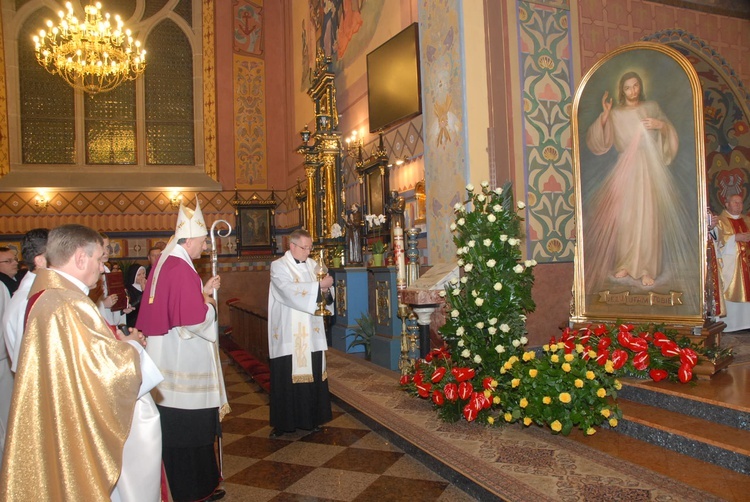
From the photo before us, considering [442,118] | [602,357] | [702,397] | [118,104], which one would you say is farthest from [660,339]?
[118,104]

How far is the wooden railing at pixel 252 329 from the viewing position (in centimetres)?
685

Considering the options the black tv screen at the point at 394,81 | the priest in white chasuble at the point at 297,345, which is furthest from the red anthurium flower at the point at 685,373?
the black tv screen at the point at 394,81

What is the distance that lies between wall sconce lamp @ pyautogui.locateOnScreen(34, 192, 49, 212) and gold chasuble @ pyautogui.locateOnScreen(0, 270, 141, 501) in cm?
1272

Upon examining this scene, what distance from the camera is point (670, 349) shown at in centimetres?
414

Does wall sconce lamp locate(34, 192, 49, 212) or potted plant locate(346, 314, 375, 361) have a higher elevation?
wall sconce lamp locate(34, 192, 49, 212)

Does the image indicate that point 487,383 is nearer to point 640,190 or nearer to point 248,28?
point 640,190

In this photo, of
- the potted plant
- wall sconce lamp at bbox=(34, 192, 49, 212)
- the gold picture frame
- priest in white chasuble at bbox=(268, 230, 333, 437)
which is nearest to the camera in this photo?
the gold picture frame

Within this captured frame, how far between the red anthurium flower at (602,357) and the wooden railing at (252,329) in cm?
362

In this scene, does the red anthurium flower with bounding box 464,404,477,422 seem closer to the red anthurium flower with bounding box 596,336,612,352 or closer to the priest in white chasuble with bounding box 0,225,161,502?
the red anthurium flower with bounding box 596,336,612,352

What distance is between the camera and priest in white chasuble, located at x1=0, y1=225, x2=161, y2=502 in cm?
208

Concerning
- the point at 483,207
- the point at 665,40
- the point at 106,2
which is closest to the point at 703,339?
the point at 483,207

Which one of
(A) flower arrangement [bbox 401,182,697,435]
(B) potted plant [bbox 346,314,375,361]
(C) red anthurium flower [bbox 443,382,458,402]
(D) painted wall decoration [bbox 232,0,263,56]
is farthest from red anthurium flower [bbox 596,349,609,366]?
(D) painted wall decoration [bbox 232,0,263,56]

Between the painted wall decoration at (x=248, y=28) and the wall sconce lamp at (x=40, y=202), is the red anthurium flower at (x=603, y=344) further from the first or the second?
the wall sconce lamp at (x=40, y=202)

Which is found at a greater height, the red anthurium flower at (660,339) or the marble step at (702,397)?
the red anthurium flower at (660,339)
